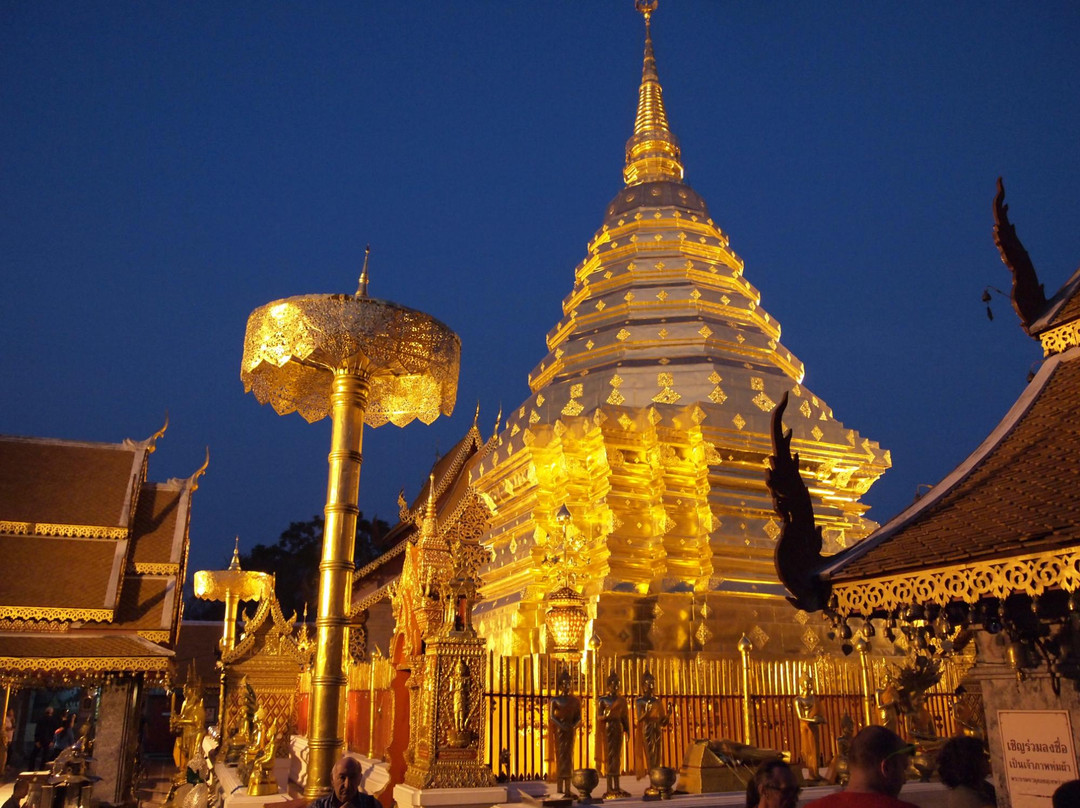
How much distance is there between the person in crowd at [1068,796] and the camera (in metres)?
2.72

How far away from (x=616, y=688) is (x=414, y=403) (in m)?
3.45

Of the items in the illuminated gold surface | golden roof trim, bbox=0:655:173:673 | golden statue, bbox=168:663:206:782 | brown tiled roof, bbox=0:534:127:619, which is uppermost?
the illuminated gold surface

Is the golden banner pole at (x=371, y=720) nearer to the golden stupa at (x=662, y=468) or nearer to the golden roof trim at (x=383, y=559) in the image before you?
the golden stupa at (x=662, y=468)

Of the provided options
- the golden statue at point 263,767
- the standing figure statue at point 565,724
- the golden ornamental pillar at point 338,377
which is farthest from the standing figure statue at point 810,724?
the golden statue at point 263,767

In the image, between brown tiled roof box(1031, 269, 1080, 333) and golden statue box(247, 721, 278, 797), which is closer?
brown tiled roof box(1031, 269, 1080, 333)

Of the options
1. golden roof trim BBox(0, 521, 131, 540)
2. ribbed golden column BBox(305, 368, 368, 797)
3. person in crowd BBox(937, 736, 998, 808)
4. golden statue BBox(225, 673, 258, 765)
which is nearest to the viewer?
person in crowd BBox(937, 736, 998, 808)

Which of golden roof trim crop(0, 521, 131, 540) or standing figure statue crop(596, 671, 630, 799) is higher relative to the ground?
golden roof trim crop(0, 521, 131, 540)

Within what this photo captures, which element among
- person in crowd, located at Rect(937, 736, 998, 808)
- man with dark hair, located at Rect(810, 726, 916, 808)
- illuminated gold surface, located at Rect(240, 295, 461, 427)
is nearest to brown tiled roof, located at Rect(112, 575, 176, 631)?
illuminated gold surface, located at Rect(240, 295, 461, 427)

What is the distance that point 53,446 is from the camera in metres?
16.5

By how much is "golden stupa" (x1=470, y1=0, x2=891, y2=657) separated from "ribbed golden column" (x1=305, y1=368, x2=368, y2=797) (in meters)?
5.45

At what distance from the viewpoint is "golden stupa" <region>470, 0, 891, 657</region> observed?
512 inches

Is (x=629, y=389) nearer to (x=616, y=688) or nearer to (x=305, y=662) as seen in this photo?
(x=616, y=688)

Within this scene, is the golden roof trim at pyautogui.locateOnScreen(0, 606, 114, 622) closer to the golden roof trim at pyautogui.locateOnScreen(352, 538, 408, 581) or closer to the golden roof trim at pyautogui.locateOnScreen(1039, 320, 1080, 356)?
the golden roof trim at pyautogui.locateOnScreen(352, 538, 408, 581)

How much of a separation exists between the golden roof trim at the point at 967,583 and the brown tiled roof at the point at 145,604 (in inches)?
498
